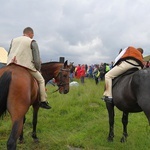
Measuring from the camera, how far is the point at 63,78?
26.3 feet

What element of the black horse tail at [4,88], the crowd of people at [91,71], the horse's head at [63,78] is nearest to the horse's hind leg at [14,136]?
the black horse tail at [4,88]

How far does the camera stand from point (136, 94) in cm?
546

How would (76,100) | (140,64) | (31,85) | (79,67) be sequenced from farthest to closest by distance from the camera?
1. (79,67)
2. (76,100)
3. (140,64)
4. (31,85)

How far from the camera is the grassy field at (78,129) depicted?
20.8 feet

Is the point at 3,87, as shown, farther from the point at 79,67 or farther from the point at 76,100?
the point at 79,67

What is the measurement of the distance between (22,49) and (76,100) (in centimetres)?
617

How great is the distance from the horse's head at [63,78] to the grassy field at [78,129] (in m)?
1.17

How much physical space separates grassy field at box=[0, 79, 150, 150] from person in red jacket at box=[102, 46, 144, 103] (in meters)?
1.20

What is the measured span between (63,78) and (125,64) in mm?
2230

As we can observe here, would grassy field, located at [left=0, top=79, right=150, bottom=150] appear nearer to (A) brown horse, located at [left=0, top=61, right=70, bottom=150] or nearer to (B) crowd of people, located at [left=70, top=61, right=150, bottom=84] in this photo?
(A) brown horse, located at [left=0, top=61, right=70, bottom=150]

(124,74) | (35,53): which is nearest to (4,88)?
(35,53)

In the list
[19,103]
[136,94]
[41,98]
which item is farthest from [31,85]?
[136,94]

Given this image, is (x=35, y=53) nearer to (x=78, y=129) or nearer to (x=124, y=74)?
(x=124, y=74)

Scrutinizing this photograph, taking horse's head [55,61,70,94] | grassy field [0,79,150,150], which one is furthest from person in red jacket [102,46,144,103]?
horse's head [55,61,70,94]
